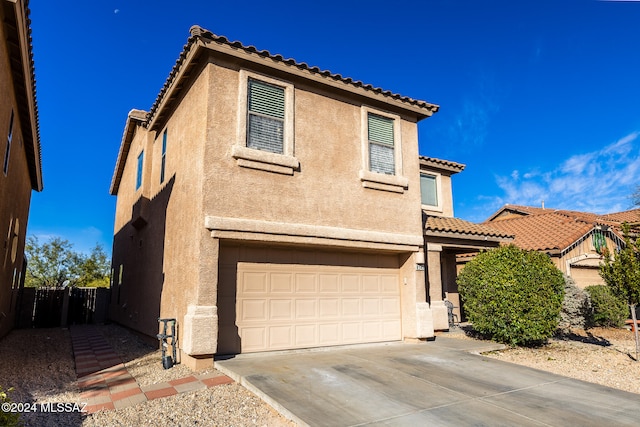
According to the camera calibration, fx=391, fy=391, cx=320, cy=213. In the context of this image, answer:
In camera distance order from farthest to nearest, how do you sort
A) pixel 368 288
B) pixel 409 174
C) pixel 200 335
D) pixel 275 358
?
pixel 409 174 → pixel 368 288 → pixel 275 358 → pixel 200 335

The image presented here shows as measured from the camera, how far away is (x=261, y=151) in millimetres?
8344

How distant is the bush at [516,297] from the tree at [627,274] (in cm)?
109

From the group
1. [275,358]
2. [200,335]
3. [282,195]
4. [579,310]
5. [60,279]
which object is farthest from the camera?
[60,279]

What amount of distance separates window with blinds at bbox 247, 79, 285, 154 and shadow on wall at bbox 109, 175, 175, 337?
2.83 metres

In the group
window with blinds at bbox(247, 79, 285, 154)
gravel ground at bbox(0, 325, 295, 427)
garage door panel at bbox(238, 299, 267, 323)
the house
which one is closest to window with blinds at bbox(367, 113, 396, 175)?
the house

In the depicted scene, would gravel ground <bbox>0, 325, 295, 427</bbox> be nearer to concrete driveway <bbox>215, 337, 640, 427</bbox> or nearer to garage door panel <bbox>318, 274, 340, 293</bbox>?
concrete driveway <bbox>215, 337, 640, 427</bbox>

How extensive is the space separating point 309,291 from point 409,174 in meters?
4.31

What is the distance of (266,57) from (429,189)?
9092 mm

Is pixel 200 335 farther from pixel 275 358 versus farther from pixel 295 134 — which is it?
pixel 295 134

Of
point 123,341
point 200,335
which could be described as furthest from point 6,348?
point 200,335

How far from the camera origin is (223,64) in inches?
325

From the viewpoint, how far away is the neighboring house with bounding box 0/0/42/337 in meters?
7.32

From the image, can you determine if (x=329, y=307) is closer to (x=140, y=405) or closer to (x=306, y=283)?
(x=306, y=283)

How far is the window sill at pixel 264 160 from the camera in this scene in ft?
26.5
